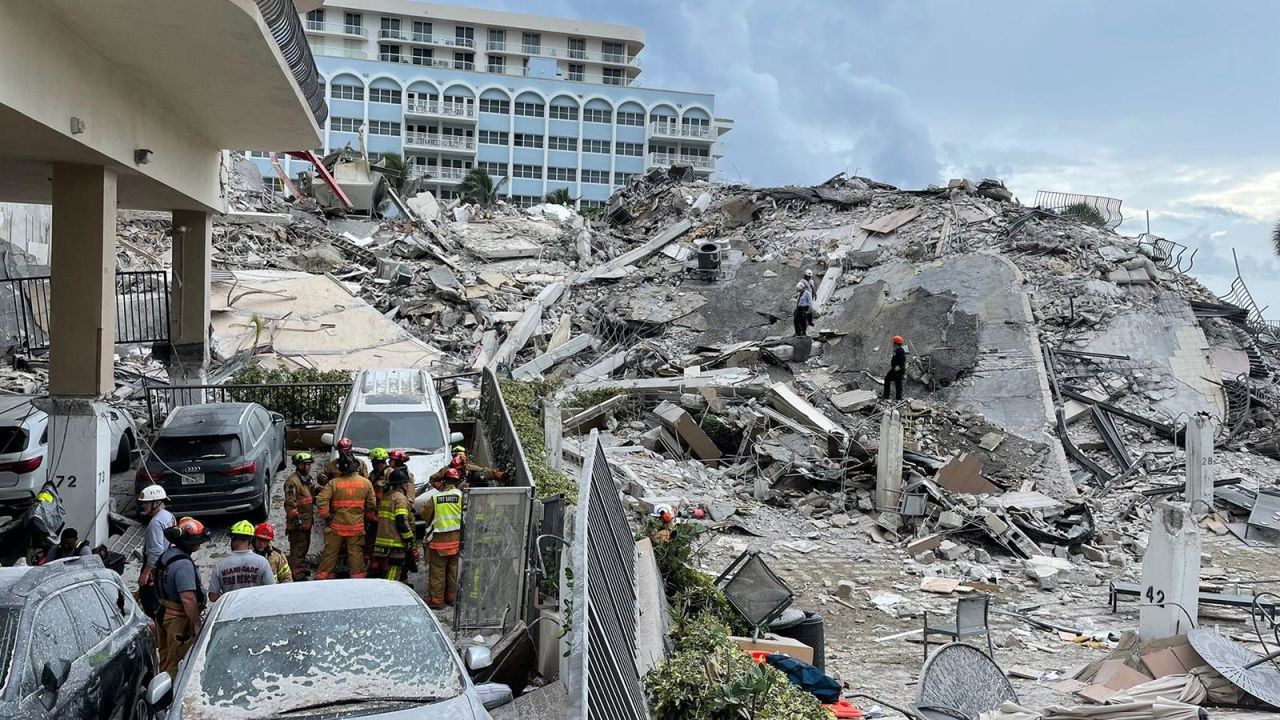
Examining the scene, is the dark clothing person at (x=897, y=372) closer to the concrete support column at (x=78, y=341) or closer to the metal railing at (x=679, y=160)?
the concrete support column at (x=78, y=341)

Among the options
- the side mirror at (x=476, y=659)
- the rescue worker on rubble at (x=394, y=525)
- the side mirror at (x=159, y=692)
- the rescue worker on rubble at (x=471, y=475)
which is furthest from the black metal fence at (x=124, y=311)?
the side mirror at (x=476, y=659)

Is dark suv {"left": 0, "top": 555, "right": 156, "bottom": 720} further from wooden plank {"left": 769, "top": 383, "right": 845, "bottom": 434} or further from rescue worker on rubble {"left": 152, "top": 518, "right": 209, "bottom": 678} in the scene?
wooden plank {"left": 769, "top": 383, "right": 845, "bottom": 434}

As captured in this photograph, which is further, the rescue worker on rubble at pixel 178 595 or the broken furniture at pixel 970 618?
the broken furniture at pixel 970 618

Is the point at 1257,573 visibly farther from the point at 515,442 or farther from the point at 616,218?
the point at 616,218

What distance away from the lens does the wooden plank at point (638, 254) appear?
102ft

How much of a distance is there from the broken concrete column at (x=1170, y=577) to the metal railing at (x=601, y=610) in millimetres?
5080

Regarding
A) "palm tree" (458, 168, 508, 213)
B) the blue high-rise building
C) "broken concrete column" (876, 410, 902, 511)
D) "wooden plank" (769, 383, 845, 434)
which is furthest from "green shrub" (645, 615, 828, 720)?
the blue high-rise building

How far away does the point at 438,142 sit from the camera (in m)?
73.8

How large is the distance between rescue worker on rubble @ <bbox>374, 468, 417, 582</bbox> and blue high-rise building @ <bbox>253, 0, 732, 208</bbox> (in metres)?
60.7

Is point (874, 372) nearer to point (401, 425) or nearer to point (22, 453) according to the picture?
point (401, 425)

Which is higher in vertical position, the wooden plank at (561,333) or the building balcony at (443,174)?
the building balcony at (443,174)

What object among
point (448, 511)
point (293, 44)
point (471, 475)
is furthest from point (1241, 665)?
point (293, 44)

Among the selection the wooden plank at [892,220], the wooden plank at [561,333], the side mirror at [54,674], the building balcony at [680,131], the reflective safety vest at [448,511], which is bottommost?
the side mirror at [54,674]

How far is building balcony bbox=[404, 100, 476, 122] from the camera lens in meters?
73.3
